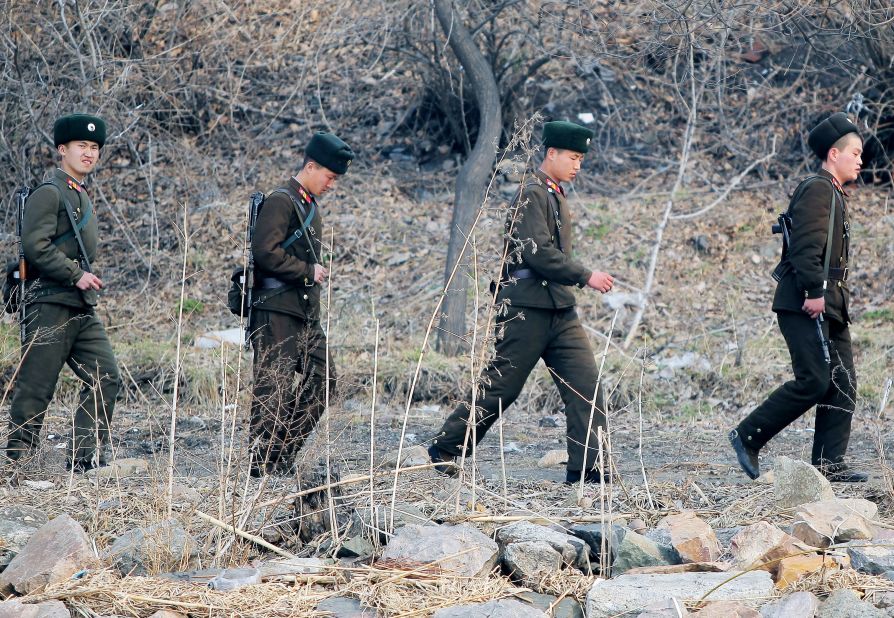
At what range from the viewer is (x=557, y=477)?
6.33 meters

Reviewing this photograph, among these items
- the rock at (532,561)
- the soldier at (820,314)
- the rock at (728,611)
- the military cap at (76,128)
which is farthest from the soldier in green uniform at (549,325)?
the military cap at (76,128)

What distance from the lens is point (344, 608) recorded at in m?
4.05

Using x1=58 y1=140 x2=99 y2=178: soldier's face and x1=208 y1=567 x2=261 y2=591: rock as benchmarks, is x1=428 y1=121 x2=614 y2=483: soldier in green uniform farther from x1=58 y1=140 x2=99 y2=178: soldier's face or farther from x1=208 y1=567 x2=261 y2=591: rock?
x1=58 y1=140 x2=99 y2=178: soldier's face

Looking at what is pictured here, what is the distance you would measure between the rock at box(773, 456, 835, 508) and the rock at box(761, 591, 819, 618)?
1183 mm

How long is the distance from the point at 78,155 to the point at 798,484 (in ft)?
13.4

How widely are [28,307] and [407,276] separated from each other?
5.67m

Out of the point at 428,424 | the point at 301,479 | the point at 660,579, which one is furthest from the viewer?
the point at 428,424

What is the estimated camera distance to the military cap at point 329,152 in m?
6.04

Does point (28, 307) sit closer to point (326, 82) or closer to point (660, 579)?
point (660, 579)

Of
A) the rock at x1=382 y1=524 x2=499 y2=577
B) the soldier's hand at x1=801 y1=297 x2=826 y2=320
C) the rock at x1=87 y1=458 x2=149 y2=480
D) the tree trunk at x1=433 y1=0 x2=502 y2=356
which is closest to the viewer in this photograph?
the rock at x1=382 y1=524 x2=499 y2=577

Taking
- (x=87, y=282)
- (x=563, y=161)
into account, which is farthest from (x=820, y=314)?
(x=87, y=282)

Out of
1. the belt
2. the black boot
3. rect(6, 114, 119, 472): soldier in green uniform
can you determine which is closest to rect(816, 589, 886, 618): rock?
the black boot

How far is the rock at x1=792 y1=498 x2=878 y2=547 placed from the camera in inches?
174

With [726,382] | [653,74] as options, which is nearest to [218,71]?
[653,74]
